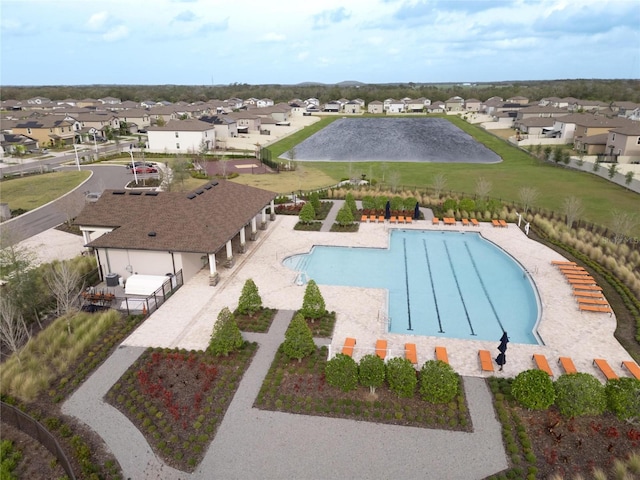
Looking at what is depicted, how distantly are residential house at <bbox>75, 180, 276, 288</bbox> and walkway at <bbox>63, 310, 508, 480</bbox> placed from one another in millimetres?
8606

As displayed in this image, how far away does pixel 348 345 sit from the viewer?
53.4ft

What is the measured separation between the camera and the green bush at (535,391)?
42.3 ft

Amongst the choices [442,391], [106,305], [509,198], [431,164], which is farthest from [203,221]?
[431,164]

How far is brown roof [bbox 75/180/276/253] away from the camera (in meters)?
21.2

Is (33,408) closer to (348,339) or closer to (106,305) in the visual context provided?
(106,305)

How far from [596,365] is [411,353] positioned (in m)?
6.54

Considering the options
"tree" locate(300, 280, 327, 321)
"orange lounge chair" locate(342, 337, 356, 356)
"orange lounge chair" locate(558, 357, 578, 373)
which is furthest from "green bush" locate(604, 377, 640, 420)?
"tree" locate(300, 280, 327, 321)

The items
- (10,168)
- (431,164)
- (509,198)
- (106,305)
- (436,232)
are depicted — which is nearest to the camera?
(106,305)

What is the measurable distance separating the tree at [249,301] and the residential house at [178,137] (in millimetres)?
51760

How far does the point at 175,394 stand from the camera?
13.9 metres

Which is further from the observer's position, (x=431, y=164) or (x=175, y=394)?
(x=431, y=164)

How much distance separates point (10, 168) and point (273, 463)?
2352 inches

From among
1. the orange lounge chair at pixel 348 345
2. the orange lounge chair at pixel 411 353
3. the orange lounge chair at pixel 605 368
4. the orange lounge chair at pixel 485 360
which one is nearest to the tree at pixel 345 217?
the orange lounge chair at pixel 348 345

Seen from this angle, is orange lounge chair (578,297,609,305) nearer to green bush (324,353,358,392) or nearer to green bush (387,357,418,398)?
green bush (387,357,418,398)
